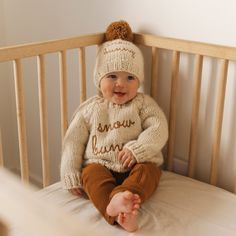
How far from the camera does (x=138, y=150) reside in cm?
123

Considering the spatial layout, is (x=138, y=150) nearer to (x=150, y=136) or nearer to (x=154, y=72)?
(x=150, y=136)

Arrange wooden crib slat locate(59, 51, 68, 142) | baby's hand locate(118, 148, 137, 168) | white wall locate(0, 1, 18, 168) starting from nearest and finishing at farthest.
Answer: baby's hand locate(118, 148, 137, 168)
wooden crib slat locate(59, 51, 68, 142)
white wall locate(0, 1, 18, 168)

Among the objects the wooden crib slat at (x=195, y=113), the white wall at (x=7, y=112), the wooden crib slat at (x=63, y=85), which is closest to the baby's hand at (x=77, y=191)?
the wooden crib slat at (x=63, y=85)

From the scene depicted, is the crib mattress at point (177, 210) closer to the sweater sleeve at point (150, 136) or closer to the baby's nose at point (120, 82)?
the sweater sleeve at point (150, 136)

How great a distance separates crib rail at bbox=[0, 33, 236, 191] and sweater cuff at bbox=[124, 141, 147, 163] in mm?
211

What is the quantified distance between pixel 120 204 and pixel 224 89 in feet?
1.53

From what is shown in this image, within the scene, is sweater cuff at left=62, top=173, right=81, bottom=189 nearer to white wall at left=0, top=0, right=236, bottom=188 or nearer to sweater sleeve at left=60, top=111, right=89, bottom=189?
sweater sleeve at left=60, top=111, right=89, bottom=189

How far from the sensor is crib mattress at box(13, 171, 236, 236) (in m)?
1.09

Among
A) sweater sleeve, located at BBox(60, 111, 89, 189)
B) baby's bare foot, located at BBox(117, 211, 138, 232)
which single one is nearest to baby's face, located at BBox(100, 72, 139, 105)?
sweater sleeve, located at BBox(60, 111, 89, 189)

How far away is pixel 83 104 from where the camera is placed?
1.36 meters

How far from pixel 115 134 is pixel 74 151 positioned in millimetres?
139

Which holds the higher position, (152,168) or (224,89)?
(224,89)

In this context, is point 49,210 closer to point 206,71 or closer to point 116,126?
point 116,126

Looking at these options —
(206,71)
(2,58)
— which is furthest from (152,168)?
(2,58)
